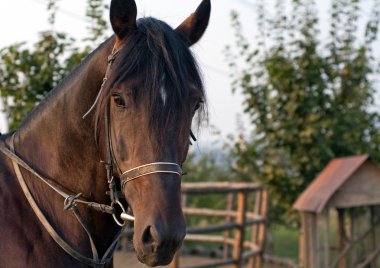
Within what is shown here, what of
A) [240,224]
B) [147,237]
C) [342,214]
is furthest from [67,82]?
[240,224]

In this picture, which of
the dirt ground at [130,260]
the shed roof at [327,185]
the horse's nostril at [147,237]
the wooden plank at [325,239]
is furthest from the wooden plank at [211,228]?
the horse's nostril at [147,237]

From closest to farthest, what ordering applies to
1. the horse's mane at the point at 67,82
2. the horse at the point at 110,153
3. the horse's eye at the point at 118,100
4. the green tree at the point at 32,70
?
the horse at the point at 110,153
the horse's eye at the point at 118,100
the horse's mane at the point at 67,82
the green tree at the point at 32,70

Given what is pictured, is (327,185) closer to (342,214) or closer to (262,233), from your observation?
(342,214)

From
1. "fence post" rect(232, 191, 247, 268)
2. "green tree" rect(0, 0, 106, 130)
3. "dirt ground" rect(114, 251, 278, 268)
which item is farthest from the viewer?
"dirt ground" rect(114, 251, 278, 268)

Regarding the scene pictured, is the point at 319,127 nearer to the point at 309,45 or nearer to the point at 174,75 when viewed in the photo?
the point at 309,45

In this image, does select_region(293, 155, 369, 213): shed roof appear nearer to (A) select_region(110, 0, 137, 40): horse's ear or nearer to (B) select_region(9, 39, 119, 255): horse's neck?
(B) select_region(9, 39, 119, 255): horse's neck

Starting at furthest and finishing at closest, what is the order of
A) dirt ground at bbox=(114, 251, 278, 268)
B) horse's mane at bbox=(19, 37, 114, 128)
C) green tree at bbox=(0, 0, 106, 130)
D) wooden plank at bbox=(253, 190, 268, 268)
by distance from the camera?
dirt ground at bbox=(114, 251, 278, 268) < wooden plank at bbox=(253, 190, 268, 268) < green tree at bbox=(0, 0, 106, 130) < horse's mane at bbox=(19, 37, 114, 128)

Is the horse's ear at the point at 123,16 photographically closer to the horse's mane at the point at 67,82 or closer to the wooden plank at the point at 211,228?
the horse's mane at the point at 67,82

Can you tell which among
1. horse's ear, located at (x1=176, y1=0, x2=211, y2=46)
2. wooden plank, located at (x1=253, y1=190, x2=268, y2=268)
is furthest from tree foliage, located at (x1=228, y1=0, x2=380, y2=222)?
horse's ear, located at (x1=176, y1=0, x2=211, y2=46)

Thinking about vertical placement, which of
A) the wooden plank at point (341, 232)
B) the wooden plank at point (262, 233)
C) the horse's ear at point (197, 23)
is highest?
→ the horse's ear at point (197, 23)

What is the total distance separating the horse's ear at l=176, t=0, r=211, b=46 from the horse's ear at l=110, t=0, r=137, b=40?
288mm

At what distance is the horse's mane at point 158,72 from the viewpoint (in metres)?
2.32

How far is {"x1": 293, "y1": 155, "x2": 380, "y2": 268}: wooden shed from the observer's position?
574 centimetres

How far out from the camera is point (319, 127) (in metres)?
7.61
